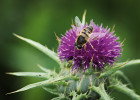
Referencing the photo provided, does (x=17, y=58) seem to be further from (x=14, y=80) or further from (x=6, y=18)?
(x=6, y=18)

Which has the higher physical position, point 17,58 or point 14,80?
point 17,58

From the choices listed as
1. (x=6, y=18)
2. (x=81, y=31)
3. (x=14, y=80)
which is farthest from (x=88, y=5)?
(x=81, y=31)

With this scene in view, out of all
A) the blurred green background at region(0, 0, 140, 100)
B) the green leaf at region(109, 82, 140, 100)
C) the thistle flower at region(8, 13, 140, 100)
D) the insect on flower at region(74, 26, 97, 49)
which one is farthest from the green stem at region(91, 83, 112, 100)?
the blurred green background at region(0, 0, 140, 100)

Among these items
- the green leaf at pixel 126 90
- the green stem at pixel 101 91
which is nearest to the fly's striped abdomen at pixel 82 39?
the green stem at pixel 101 91

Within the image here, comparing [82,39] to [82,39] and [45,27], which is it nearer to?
[82,39]

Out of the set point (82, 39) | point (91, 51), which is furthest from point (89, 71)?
point (82, 39)
